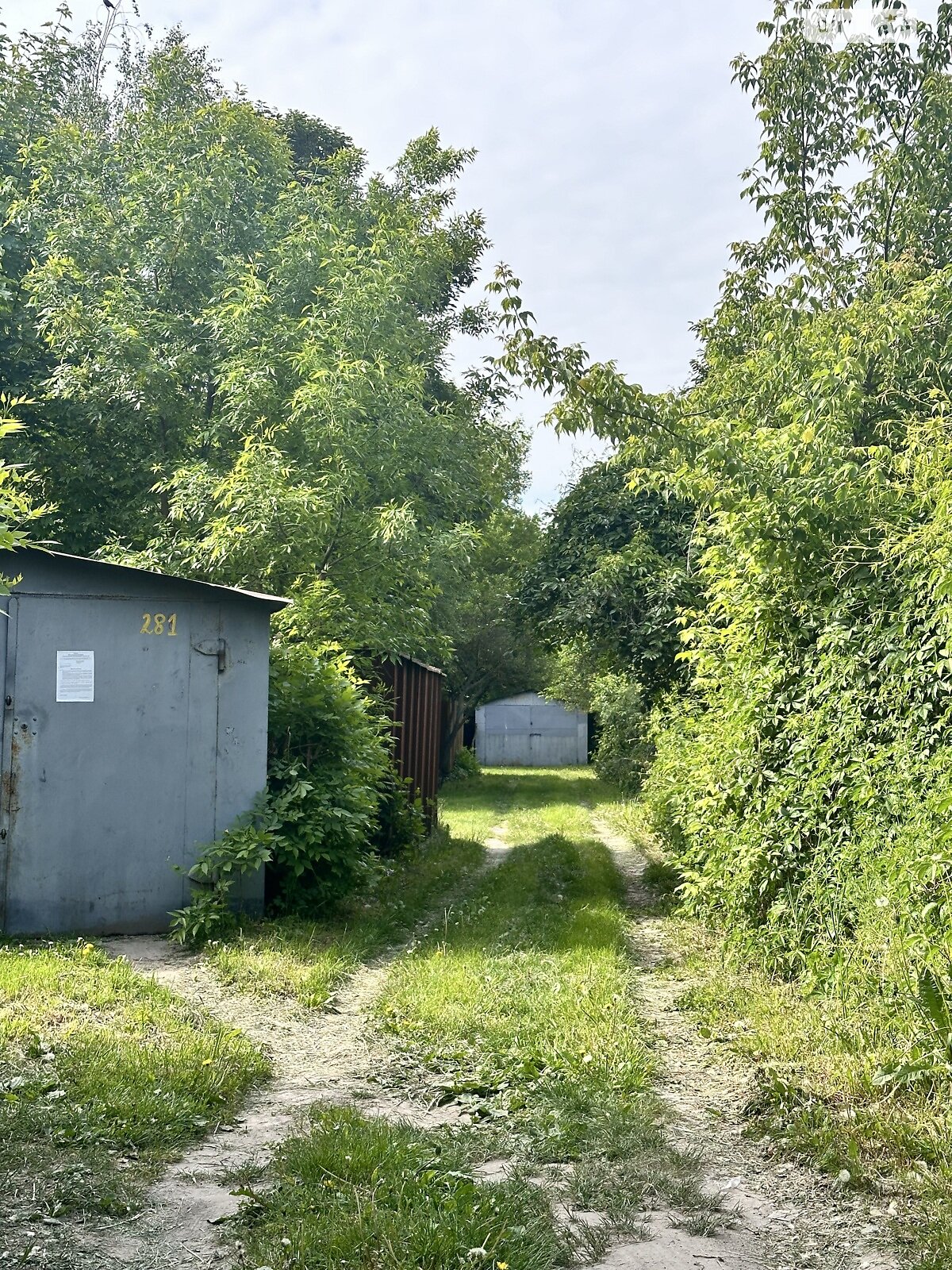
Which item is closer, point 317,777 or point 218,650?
point 218,650

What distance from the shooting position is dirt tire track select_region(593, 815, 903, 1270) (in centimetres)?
334

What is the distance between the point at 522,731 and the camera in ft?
123

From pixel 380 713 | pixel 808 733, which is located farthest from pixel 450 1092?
pixel 380 713

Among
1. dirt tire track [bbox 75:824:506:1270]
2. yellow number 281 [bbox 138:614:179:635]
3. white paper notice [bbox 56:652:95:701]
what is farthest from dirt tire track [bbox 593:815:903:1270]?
white paper notice [bbox 56:652:95:701]

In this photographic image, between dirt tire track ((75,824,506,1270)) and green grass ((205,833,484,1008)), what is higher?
green grass ((205,833,484,1008))

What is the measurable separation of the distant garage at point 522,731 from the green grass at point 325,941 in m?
26.4

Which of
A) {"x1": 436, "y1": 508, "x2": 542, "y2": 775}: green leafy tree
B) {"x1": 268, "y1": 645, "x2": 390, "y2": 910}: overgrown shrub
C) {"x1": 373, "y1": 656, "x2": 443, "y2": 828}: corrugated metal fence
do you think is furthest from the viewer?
{"x1": 436, "y1": 508, "x2": 542, "y2": 775}: green leafy tree

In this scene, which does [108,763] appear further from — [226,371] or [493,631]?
[493,631]

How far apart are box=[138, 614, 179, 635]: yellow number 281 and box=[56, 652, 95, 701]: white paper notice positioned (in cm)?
44

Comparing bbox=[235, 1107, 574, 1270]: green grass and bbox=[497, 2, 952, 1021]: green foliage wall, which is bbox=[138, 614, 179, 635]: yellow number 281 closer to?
bbox=[497, 2, 952, 1021]: green foliage wall

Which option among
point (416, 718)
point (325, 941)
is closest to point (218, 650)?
point (325, 941)

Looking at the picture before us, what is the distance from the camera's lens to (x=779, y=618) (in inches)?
271

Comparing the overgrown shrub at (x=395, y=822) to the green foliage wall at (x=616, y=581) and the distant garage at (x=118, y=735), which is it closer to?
the distant garage at (x=118, y=735)

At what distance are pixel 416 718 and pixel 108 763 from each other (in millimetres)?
6330
